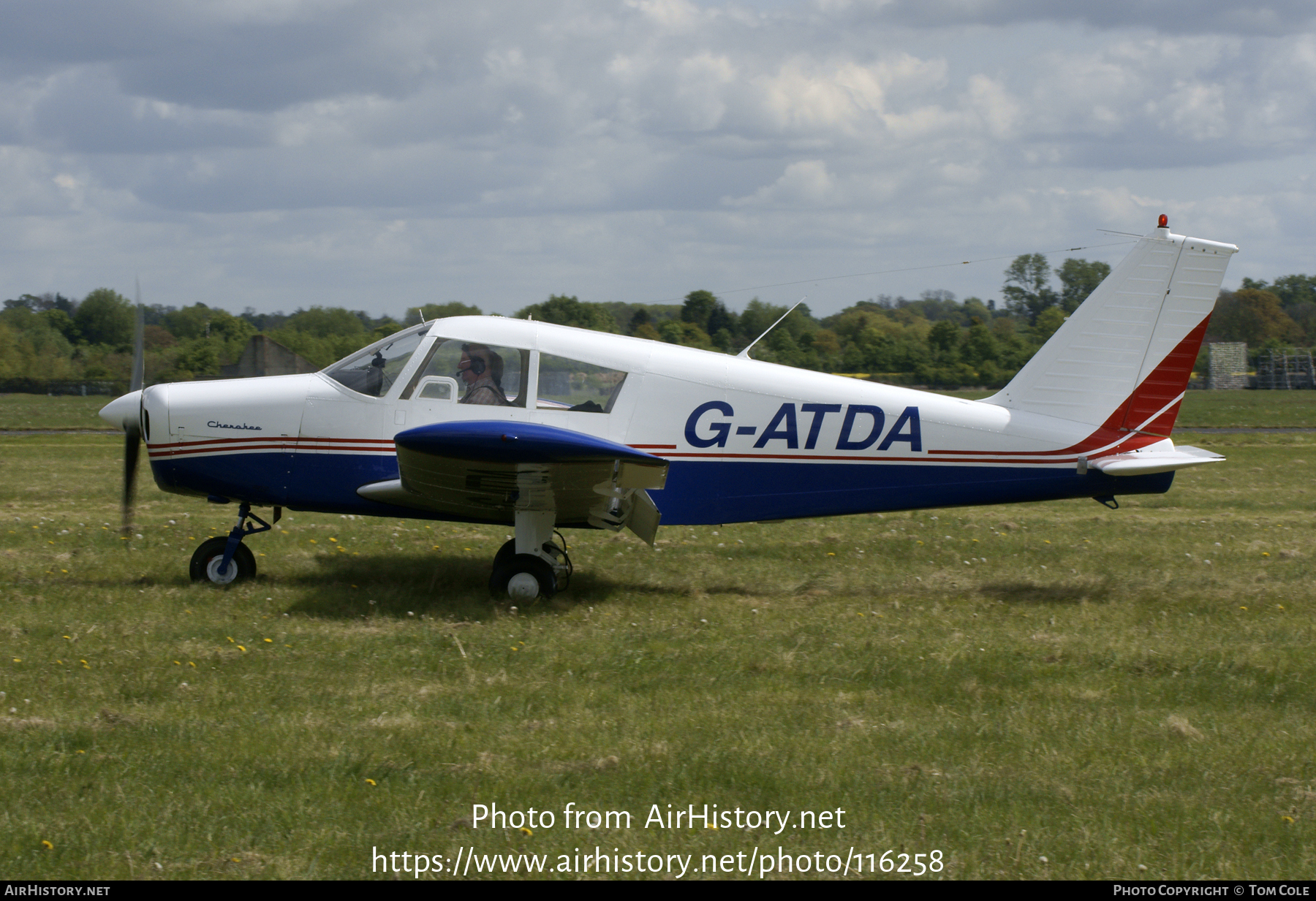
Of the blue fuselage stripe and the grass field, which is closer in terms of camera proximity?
the grass field

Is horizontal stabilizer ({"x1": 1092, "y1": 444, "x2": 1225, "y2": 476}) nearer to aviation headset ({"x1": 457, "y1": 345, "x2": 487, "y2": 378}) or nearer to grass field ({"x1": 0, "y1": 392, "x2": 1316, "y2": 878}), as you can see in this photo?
grass field ({"x1": 0, "y1": 392, "x2": 1316, "y2": 878})

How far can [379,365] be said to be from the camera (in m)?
7.54

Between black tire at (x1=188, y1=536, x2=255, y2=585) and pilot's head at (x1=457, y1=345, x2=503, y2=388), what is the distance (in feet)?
7.28

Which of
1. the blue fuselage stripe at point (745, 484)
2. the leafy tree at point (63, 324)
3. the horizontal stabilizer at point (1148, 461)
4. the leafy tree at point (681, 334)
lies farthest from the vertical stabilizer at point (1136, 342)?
the leafy tree at point (63, 324)

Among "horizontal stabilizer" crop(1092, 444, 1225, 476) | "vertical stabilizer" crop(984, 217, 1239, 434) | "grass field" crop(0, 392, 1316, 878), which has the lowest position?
"grass field" crop(0, 392, 1316, 878)

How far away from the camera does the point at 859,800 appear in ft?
13.4

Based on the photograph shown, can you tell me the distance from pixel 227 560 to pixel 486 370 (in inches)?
95.8

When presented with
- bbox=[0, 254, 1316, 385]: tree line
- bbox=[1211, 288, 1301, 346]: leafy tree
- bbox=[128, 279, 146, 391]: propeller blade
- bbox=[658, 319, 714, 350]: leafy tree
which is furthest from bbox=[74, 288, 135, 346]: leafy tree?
bbox=[1211, 288, 1301, 346]: leafy tree

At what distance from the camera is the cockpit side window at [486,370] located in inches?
290

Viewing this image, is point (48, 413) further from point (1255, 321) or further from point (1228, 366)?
point (1255, 321)

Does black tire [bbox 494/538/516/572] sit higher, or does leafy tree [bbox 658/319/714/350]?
leafy tree [bbox 658/319/714/350]

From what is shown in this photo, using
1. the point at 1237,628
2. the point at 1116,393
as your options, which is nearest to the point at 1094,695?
the point at 1237,628

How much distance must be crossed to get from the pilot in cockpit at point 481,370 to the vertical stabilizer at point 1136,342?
12.7 feet

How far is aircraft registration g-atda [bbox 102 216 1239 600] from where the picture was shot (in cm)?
742
